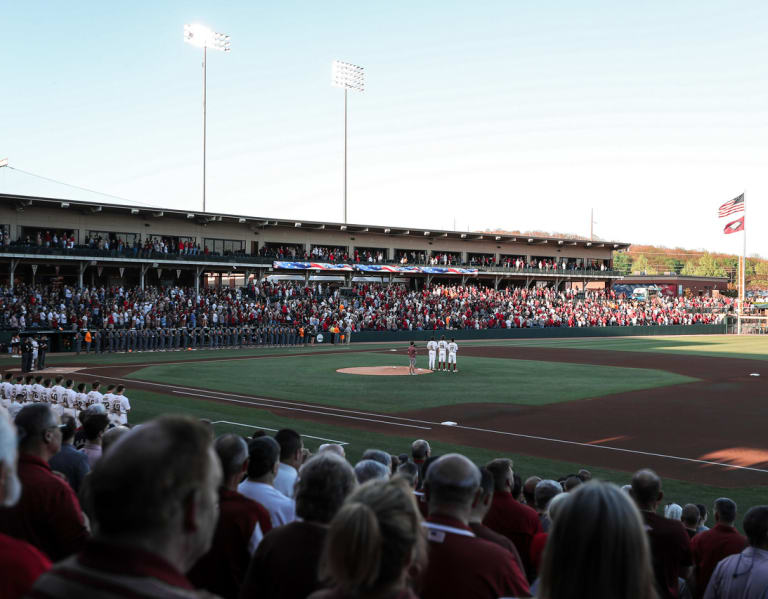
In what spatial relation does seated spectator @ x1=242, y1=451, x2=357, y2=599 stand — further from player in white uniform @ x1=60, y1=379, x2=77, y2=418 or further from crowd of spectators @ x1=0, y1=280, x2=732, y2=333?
crowd of spectators @ x1=0, y1=280, x2=732, y2=333

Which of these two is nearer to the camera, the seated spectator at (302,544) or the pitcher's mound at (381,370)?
the seated spectator at (302,544)

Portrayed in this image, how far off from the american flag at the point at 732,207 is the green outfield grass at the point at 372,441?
168ft

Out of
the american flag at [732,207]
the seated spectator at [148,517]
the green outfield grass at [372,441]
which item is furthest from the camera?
the american flag at [732,207]

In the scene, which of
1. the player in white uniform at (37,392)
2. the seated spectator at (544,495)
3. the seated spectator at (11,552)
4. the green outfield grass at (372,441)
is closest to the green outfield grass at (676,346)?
the green outfield grass at (372,441)

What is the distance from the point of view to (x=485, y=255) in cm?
7806

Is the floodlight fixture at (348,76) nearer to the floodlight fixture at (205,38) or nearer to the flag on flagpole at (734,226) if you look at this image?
the floodlight fixture at (205,38)

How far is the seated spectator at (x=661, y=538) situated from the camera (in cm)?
570

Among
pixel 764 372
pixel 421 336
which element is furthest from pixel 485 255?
pixel 764 372

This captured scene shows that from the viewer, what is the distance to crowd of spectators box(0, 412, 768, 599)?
7.05ft

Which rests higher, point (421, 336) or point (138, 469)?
point (138, 469)

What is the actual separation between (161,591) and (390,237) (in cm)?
6935

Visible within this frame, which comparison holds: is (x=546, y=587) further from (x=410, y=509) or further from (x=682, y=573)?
(x=682, y=573)

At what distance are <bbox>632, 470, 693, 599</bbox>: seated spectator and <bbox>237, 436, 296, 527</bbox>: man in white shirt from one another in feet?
9.56

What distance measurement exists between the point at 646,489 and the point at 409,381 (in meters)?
22.9
